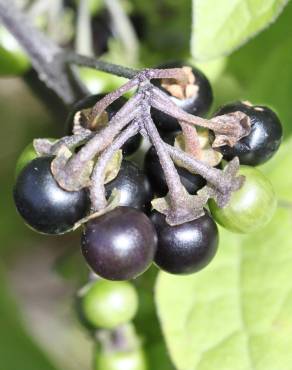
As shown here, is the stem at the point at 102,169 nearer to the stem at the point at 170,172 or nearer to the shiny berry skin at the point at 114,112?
the stem at the point at 170,172

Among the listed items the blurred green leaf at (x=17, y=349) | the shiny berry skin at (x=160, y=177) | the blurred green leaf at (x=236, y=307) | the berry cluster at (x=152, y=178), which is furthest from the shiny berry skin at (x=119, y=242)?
the blurred green leaf at (x=17, y=349)

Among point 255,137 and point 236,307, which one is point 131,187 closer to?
point 255,137

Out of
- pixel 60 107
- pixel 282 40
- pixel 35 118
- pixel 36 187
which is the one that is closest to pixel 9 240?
pixel 35 118

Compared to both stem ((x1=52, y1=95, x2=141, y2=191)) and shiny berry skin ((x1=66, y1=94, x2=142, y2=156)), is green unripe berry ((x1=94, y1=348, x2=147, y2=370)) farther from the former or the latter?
stem ((x1=52, y1=95, x2=141, y2=191))

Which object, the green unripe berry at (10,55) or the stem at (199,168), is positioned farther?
→ the green unripe berry at (10,55)

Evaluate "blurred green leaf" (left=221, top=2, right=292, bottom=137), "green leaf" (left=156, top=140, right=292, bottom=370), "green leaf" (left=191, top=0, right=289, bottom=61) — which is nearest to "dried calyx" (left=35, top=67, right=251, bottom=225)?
"green leaf" (left=191, top=0, right=289, bottom=61)
